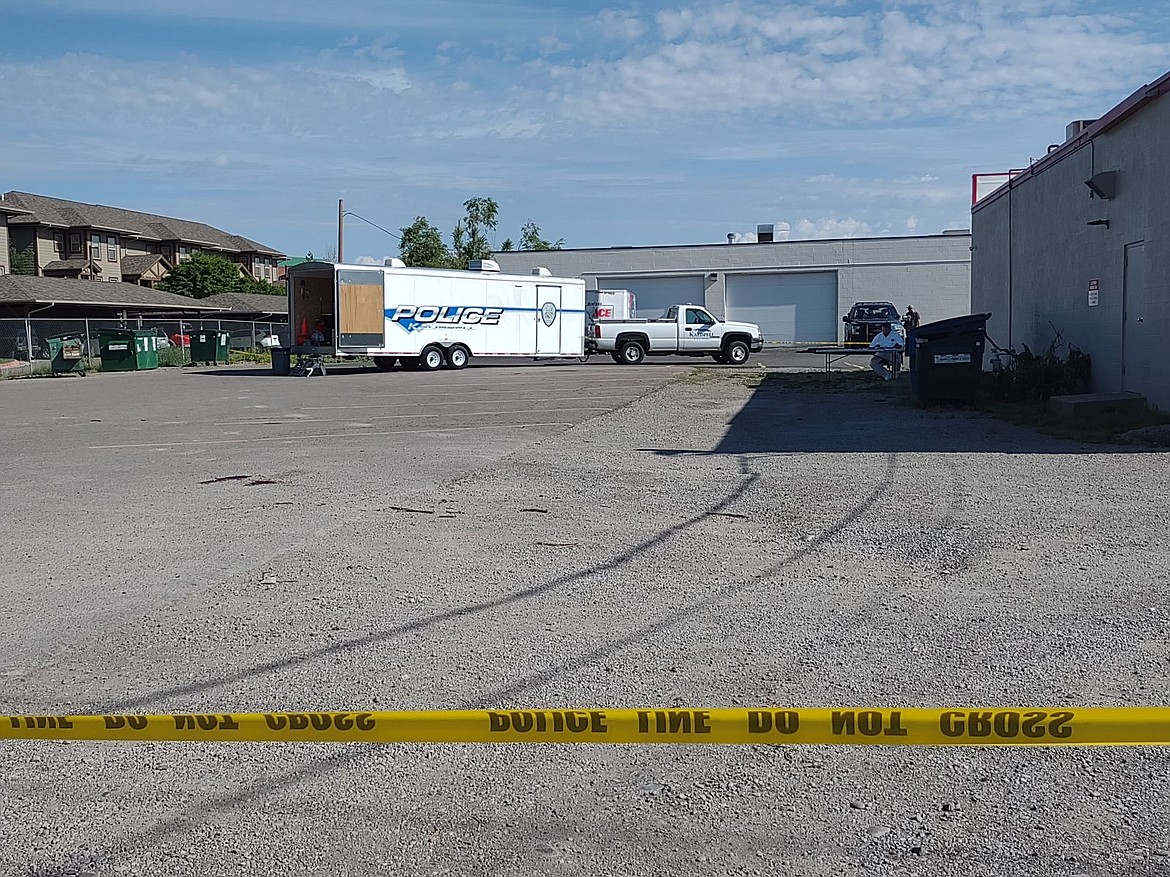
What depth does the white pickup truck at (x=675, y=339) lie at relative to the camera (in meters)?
38.3

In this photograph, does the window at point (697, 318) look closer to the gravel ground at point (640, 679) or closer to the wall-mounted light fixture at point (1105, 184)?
the wall-mounted light fixture at point (1105, 184)

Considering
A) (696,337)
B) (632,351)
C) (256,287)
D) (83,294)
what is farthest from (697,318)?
(256,287)

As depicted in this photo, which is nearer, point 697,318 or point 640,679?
point 640,679

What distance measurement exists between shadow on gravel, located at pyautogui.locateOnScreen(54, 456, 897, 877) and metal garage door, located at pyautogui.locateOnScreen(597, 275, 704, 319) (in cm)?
5441

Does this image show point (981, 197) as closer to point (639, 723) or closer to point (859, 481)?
point (859, 481)

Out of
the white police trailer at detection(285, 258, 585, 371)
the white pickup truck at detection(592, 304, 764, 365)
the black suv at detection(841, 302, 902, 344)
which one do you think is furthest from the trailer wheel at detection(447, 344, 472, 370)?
the black suv at detection(841, 302, 902, 344)

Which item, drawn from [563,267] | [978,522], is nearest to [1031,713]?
[978,522]

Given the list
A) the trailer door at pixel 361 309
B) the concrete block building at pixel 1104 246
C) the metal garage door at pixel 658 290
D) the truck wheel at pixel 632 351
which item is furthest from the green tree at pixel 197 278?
the concrete block building at pixel 1104 246

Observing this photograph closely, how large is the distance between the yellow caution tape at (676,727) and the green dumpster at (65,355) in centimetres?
3480

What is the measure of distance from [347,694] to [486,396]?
18862 millimetres

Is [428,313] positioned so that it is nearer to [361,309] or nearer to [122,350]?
[361,309]

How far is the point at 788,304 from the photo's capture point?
62.4 m

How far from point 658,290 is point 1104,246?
46.6 m

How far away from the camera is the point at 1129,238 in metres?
17.1
